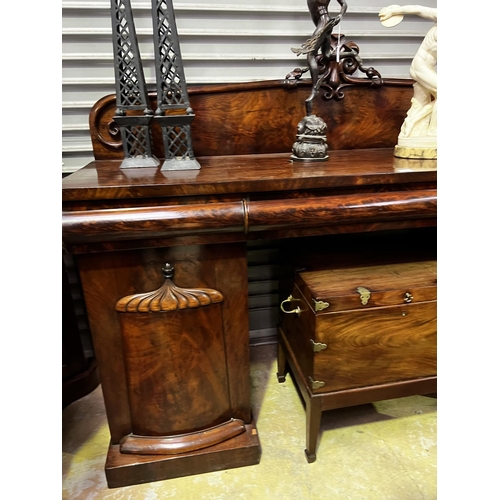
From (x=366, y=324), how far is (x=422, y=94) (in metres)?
0.75

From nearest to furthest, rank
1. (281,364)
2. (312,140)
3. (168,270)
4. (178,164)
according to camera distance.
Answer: (168,270) < (178,164) < (312,140) < (281,364)

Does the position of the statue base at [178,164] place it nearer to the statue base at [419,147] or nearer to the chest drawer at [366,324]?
the chest drawer at [366,324]

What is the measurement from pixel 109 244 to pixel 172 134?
1.30ft

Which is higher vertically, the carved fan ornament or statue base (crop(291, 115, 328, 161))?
statue base (crop(291, 115, 328, 161))

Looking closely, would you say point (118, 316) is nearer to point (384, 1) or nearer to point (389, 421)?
point (389, 421)

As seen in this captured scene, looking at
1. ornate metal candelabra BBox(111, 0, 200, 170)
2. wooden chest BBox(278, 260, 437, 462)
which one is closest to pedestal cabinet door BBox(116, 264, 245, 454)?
wooden chest BBox(278, 260, 437, 462)

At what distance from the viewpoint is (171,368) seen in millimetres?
979

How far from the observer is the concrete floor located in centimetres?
102

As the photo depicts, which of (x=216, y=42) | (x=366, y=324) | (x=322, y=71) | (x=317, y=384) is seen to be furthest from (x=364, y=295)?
(x=216, y=42)

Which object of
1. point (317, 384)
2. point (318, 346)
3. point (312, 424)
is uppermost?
point (318, 346)

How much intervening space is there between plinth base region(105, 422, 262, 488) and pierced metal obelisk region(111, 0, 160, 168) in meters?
0.84

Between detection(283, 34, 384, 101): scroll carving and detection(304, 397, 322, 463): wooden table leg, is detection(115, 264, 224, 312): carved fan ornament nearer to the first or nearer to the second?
detection(304, 397, 322, 463): wooden table leg

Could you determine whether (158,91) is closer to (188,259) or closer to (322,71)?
(188,259)

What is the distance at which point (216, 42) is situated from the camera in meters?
1.30
